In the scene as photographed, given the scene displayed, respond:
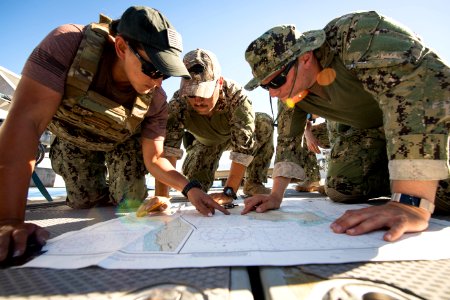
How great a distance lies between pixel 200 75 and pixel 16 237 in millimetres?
1616

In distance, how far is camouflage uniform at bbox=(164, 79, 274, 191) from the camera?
240cm

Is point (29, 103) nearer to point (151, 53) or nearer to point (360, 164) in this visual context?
point (151, 53)

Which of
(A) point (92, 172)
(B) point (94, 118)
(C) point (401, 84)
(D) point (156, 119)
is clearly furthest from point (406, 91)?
(A) point (92, 172)

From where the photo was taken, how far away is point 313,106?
1.75 m

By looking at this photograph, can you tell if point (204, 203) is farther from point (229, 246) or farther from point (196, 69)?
point (196, 69)

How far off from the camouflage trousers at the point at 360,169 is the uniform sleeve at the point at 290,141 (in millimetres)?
410

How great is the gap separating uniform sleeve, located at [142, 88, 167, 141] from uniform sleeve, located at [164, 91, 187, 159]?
0.47 metres

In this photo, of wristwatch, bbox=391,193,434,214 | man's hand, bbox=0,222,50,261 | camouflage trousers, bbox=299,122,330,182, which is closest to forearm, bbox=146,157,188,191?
man's hand, bbox=0,222,50,261

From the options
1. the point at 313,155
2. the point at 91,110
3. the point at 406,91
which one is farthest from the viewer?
the point at 313,155

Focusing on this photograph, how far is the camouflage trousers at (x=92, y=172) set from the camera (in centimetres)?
230

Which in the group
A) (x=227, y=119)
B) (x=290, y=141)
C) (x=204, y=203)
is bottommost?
(x=204, y=203)

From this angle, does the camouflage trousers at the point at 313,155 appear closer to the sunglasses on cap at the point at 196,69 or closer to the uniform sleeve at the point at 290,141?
the uniform sleeve at the point at 290,141

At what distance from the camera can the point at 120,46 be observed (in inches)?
57.7

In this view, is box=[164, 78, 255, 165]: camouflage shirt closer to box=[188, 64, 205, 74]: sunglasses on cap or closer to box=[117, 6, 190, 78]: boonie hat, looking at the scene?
box=[188, 64, 205, 74]: sunglasses on cap
